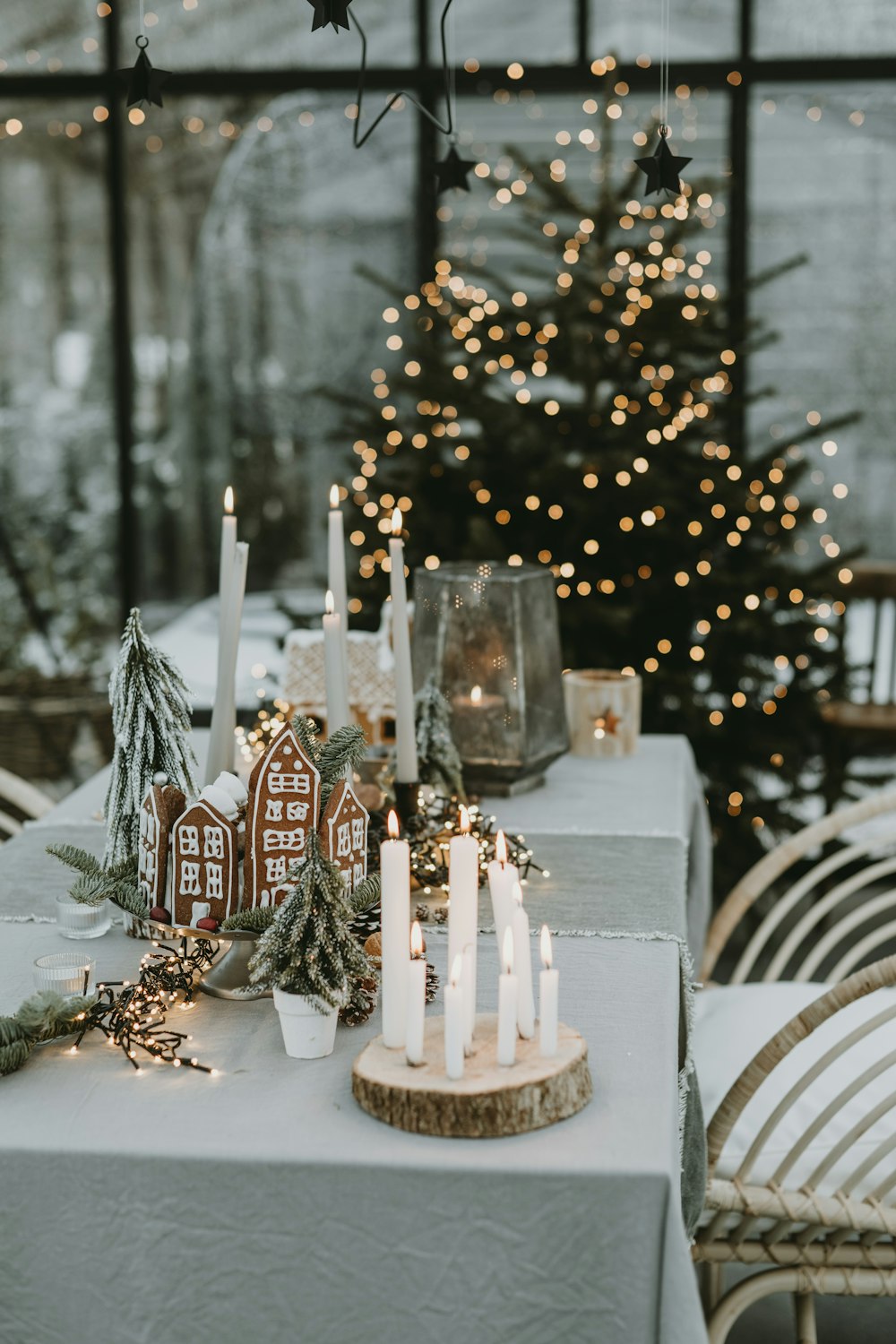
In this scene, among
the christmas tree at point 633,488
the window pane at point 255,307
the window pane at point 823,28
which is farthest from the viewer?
the window pane at point 255,307

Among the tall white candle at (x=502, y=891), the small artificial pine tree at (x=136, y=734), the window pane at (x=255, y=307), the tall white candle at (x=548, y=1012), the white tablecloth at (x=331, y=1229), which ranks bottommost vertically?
the white tablecloth at (x=331, y=1229)

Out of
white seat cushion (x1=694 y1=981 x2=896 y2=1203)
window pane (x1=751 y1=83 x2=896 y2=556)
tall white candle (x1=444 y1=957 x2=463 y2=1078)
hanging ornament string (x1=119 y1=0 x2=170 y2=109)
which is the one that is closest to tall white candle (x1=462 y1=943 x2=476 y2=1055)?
tall white candle (x1=444 y1=957 x2=463 y2=1078)

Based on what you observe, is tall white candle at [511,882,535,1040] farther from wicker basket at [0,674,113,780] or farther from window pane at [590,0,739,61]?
window pane at [590,0,739,61]

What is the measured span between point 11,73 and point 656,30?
1820mm

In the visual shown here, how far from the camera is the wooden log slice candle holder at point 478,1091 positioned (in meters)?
1.08

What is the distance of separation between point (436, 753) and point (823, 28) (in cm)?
305

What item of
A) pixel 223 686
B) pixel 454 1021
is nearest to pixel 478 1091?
pixel 454 1021

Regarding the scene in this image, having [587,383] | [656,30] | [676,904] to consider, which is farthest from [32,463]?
[676,904]

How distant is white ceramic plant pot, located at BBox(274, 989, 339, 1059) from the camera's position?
3.98 ft

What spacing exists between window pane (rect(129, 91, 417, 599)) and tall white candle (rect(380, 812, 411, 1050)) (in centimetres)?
319

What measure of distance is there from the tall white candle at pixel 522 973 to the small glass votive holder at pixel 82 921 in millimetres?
525

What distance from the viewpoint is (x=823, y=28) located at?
160 inches

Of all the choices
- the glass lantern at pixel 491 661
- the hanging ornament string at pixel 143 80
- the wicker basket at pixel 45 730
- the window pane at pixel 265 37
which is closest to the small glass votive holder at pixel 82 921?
the glass lantern at pixel 491 661

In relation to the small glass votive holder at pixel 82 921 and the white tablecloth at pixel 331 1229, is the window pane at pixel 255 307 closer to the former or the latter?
the small glass votive holder at pixel 82 921
